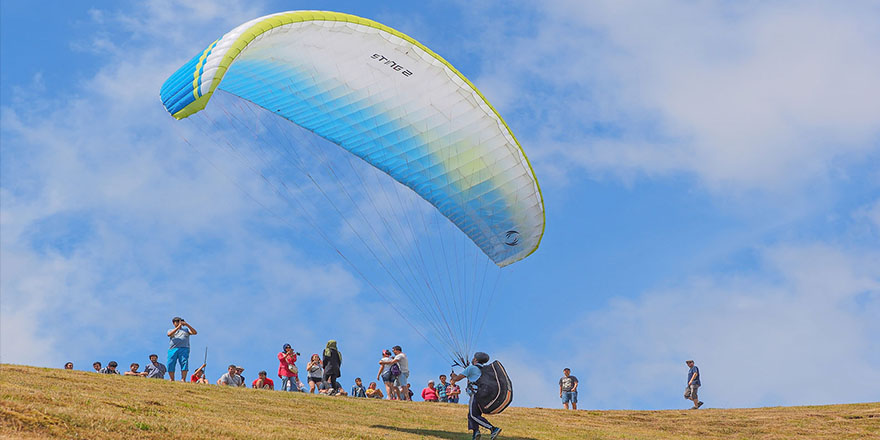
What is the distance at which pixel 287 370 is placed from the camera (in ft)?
71.2

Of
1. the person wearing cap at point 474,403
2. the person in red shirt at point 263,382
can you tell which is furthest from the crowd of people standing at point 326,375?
the person wearing cap at point 474,403

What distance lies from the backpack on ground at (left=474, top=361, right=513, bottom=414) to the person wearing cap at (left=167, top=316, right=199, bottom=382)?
8.43 m

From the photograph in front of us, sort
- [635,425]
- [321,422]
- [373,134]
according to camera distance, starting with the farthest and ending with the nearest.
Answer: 1. [635,425]
2. [373,134]
3. [321,422]

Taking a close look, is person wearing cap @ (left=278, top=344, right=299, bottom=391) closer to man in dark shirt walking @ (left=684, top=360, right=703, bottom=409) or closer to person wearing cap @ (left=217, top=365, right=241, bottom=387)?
Result: person wearing cap @ (left=217, top=365, right=241, bottom=387)

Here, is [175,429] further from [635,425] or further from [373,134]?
[635,425]

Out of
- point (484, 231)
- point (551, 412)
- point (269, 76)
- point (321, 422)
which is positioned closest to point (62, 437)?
point (321, 422)

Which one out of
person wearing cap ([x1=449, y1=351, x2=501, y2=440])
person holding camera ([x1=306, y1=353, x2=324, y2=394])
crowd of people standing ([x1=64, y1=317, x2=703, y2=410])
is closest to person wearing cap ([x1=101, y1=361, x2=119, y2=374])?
crowd of people standing ([x1=64, y1=317, x2=703, y2=410])

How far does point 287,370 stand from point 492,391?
8.70m

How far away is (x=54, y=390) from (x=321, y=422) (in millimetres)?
4819

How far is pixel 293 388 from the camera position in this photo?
71.2 feet

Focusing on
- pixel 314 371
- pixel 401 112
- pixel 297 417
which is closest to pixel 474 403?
pixel 297 417

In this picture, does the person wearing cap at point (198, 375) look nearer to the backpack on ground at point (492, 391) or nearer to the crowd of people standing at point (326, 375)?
the crowd of people standing at point (326, 375)

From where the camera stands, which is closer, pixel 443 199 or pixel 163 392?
pixel 163 392

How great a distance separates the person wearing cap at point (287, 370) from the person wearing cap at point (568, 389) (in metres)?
7.30
